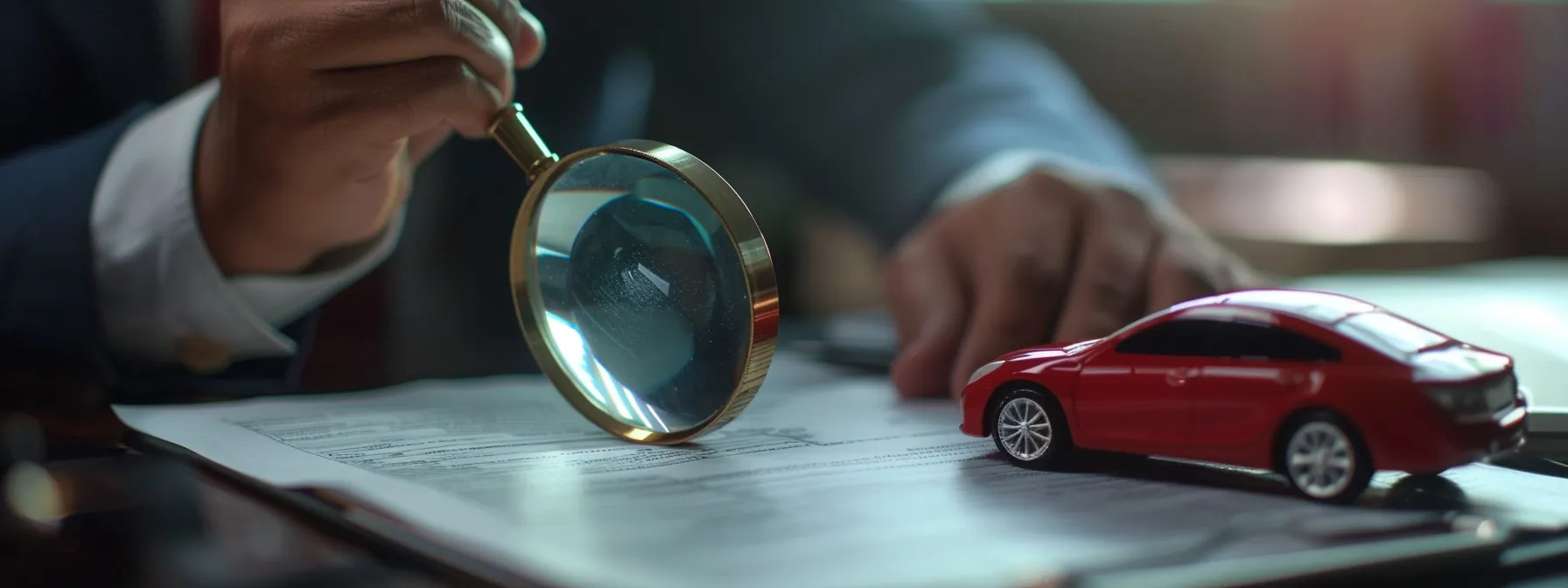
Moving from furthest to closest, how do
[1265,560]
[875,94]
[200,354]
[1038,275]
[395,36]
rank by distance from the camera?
[875,94]
[200,354]
[1038,275]
[395,36]
[1265,560]

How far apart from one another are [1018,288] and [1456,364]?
1.01ft

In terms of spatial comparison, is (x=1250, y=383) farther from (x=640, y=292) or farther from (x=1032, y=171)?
(x=1032, y=171)

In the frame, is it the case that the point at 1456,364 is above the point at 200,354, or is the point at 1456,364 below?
above

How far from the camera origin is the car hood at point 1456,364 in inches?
14.5

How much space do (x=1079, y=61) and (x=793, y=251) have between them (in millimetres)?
795

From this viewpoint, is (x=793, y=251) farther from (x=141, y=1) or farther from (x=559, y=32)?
(x=141, y=1)

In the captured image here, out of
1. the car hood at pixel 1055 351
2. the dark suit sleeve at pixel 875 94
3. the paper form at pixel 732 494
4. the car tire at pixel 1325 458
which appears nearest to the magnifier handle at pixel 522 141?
the paper form at pixel 732 494

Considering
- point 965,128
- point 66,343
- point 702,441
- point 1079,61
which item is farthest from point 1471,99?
point 66,343

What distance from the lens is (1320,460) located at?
38 cm

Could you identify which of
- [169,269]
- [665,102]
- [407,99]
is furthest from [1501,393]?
[665,102]

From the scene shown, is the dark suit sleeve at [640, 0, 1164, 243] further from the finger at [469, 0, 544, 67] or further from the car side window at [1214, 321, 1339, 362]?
the car side window at [1214, 321, 1339, 362]

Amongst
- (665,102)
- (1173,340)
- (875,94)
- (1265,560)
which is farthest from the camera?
(665,102)

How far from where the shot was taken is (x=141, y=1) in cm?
104

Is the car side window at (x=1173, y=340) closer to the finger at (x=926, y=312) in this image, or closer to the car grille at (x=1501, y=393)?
the car grille at (x=1501, y=393)
